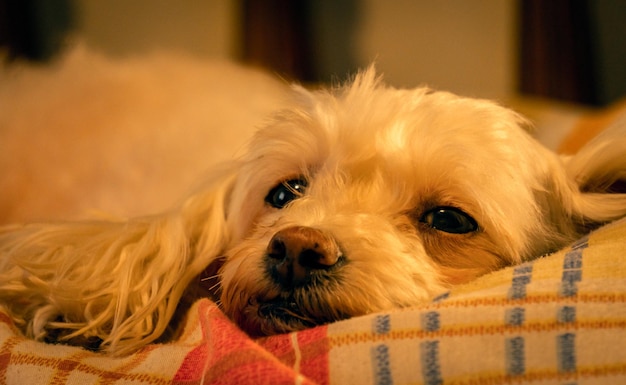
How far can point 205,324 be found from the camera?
74 centimetres

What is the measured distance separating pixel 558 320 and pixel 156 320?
640mm

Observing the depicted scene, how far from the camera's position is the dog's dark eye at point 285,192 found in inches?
44.2

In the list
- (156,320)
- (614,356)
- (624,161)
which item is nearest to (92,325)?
(156,320)

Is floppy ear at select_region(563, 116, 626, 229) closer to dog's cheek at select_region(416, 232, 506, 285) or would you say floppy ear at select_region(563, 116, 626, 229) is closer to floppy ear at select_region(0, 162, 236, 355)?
dog's cheek at select_region(416, 232, 506, 285)

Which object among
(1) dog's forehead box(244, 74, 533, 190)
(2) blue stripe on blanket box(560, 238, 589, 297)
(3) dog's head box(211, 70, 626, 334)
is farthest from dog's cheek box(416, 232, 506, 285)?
(2) blue stripe on blanket box(560, 238, 589, 297)

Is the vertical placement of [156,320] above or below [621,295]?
below

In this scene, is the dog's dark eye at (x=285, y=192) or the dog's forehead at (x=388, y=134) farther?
the dog's dark eye at (x=285, y=192)

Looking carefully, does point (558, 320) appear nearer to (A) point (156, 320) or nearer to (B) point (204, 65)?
(A) point (156, 320)

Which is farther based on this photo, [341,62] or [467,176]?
[341,62]

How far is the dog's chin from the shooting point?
2.58ft

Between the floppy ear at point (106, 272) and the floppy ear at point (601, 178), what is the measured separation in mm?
662

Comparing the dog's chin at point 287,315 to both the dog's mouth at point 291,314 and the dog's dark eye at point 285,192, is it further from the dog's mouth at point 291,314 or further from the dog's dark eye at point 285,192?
the dog's dark eye at point 285,192

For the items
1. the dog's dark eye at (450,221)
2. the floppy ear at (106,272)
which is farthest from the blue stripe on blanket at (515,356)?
the floppy ear at (106,272)

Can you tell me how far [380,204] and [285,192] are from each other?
0.22 m
